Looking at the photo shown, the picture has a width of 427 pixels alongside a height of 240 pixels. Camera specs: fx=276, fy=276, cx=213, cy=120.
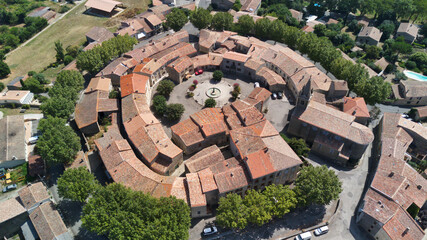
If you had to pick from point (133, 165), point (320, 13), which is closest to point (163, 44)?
point (133, 165)

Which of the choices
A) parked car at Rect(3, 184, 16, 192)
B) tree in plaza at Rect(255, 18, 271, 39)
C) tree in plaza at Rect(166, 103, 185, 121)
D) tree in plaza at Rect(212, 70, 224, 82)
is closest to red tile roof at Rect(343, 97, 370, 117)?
tree in plaza at Rect(212, 70, 224, 82)

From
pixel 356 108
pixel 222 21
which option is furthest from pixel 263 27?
pixel 356 108

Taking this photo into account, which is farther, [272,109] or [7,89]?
[7,89]

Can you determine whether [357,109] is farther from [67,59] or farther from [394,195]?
[67,59]

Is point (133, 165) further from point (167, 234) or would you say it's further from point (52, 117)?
point (52, 117)

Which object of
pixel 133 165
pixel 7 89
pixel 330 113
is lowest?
pixel 7 89

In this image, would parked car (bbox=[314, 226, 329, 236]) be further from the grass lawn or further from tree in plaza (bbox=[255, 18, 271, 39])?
the grass lawn

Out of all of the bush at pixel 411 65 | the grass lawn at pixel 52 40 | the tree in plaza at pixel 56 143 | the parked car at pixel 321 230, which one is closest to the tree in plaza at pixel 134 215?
the tree in plaza at pixel 56 143
